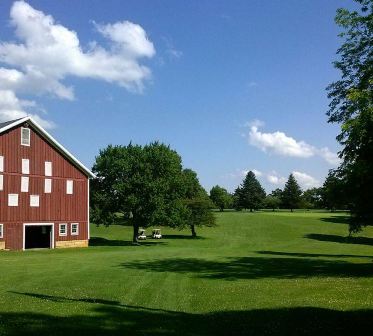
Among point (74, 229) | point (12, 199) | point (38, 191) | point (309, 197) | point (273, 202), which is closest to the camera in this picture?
point (12, 199)

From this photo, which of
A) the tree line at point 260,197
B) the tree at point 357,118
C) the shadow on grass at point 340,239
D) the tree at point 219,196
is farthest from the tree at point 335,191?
the tree at point 219,196

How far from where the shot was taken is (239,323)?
1351cm

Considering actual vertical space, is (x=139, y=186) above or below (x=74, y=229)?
above

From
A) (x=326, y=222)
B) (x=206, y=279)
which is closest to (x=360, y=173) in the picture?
(x=206, y=279)

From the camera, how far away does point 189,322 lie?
13680 millimetres

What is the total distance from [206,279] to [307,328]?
1401cm

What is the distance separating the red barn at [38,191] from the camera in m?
50.9

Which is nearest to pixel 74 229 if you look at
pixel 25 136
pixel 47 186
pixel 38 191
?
pixel 47 186

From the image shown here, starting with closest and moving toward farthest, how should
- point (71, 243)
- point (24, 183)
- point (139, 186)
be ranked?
point (24, 183), point (71, 243), point (139, 186)

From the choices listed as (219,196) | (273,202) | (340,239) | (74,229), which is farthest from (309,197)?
(74,229)

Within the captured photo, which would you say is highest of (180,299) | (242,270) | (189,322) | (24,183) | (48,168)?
(48,168)

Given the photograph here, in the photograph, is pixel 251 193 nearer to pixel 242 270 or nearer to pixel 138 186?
pixel 138 186

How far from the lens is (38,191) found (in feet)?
177

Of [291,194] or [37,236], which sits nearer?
[37,236]
